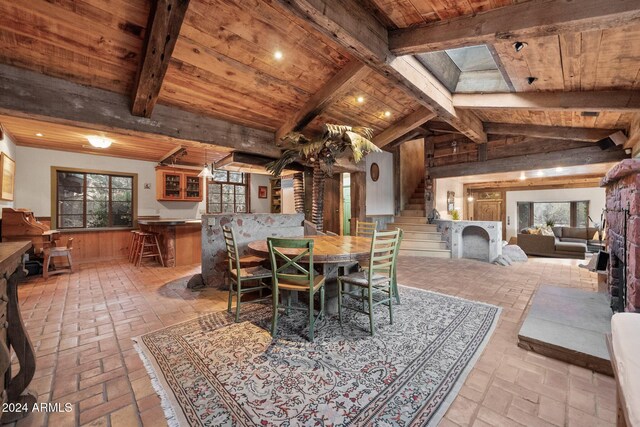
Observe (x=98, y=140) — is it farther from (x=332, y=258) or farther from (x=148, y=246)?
(x=332, y=258)

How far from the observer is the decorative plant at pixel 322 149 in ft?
12.3

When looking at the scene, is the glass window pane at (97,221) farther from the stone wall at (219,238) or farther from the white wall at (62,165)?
the stone wall at (219,238)

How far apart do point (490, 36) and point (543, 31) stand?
12.5 inches

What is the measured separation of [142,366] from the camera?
1824mm

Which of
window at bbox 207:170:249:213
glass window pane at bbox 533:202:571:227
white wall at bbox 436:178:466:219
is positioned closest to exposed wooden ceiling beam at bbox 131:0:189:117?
window at bbox 207:170:249:213

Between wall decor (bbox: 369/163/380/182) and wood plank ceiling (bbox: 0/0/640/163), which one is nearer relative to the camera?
wood plank ceiling (bbox: 0/0/640/163)

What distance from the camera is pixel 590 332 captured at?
6.77ft

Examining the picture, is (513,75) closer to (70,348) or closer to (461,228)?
(461,228)

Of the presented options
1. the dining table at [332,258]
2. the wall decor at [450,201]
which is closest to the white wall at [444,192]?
the wall decor at [450,201]

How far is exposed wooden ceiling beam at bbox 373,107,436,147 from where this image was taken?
15.4ft

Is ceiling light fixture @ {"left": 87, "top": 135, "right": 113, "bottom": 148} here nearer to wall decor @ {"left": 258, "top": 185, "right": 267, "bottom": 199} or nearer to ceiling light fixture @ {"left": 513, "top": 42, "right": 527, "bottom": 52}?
wall decor @ {"left": 258, "top": 185, "right": 267, "bottom": 199}

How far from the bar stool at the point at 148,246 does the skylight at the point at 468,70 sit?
219 inches

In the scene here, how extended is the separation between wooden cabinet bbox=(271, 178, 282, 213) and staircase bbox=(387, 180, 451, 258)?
3713 millimetres

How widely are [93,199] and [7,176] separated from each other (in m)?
1.64
